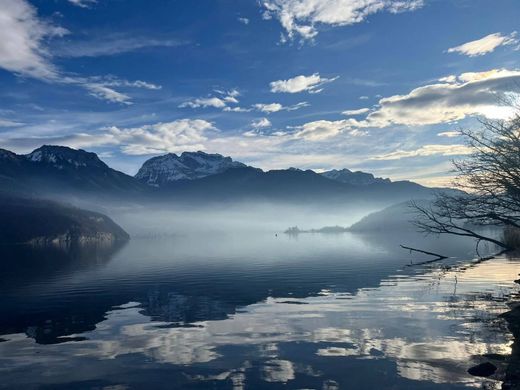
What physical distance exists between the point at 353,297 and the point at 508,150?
27564 mm

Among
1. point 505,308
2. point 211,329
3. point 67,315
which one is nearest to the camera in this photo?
point 211,329

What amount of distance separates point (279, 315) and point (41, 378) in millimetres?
23131

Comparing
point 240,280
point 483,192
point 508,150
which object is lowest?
point 240,280

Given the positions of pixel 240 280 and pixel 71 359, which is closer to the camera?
pixel 71 359

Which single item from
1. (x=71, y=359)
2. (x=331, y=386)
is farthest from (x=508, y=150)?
(x=71, y=359)

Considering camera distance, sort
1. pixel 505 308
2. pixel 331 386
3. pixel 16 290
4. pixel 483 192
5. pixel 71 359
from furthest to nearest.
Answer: pixel 16 290 → pixel 505 308 → pixel 483 192 → pixel 71 359 → pixel 331 386

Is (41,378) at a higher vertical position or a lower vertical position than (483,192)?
lower

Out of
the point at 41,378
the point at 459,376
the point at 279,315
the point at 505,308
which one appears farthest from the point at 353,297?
the point at 41,378

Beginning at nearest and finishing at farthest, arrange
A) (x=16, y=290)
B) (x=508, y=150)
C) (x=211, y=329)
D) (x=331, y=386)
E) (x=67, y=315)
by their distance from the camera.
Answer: (x=331, y=386)
(x=508, y=150)
(x=211, y=329)
(x=67, y=315)
(x=16, y=290)

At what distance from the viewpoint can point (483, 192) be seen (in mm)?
33406

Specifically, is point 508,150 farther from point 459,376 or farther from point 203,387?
point 203,387

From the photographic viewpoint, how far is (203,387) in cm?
2303

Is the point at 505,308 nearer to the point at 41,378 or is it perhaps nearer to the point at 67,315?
the point at 41,378

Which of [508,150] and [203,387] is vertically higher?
[508,150]
